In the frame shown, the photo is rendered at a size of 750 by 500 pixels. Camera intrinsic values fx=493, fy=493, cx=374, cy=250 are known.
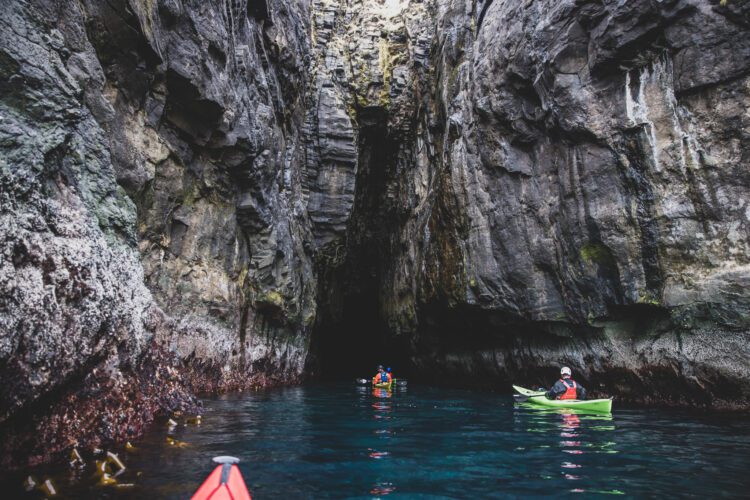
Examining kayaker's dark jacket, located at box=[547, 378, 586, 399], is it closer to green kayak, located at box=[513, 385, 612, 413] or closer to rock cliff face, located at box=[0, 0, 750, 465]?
green kayak, located at box=[513, 385, 612, 413]

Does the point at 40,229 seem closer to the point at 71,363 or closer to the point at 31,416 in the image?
the point at 71,363

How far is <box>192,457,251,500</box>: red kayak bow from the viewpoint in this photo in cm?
379

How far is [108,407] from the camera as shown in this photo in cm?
692

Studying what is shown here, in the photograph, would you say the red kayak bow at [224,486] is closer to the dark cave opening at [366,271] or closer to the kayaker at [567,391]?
the kayaker at [567,391]

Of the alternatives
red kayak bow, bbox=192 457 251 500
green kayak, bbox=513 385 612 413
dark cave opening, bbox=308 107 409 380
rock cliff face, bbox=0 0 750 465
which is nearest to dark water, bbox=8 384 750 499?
green kayak, bbox=513 385 612 413

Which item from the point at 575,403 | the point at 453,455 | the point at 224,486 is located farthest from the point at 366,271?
the point at 224,486

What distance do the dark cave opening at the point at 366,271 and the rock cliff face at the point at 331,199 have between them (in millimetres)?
2740

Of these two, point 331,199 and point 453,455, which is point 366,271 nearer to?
point 331,199

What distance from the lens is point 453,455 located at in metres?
7.12

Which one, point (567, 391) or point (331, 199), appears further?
point (331, 199)

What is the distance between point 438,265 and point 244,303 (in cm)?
837

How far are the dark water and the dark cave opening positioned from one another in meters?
18.3

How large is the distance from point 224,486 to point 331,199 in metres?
22.4

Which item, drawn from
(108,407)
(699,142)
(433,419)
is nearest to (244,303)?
(433,419)
